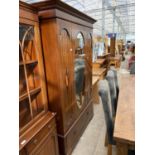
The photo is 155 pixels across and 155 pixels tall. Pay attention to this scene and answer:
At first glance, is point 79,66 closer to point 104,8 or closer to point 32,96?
point 32,96

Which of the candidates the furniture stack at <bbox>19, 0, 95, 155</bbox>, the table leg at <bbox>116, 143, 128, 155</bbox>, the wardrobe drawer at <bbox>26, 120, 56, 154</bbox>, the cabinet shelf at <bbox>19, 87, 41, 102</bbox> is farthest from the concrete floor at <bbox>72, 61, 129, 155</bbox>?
the cabinet shelf at <bbox>19, 87, 41, 102</bbox>

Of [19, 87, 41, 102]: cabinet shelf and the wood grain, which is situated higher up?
[19, 87, 41, 102]: cabinet shelf

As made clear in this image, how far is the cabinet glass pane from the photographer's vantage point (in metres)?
2.06

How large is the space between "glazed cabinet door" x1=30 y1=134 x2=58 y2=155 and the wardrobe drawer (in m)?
0.05

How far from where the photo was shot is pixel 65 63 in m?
1.67

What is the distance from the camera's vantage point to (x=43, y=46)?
1560 millimetres

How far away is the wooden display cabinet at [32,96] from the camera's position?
1.25 m

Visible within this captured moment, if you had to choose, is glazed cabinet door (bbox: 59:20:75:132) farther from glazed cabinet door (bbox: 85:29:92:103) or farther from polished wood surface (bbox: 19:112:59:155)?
glazed cabinet door (bbox: 85:29:92:103)

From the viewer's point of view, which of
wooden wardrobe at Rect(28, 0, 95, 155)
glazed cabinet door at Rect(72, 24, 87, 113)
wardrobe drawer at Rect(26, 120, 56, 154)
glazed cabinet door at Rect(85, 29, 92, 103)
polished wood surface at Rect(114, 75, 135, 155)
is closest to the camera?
polished wood surface at Rect(114, 75, 135, 155)

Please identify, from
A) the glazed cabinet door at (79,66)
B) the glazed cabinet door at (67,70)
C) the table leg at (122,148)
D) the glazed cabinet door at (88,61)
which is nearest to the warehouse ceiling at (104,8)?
the glazed cabinet door at (88,61)

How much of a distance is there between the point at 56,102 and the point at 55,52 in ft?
1.92

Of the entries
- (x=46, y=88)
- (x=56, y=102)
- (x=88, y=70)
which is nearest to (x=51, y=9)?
(x=46, y=88)

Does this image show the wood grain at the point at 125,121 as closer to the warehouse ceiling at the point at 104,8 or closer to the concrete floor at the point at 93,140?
the concrete floor at the point at 93,140
